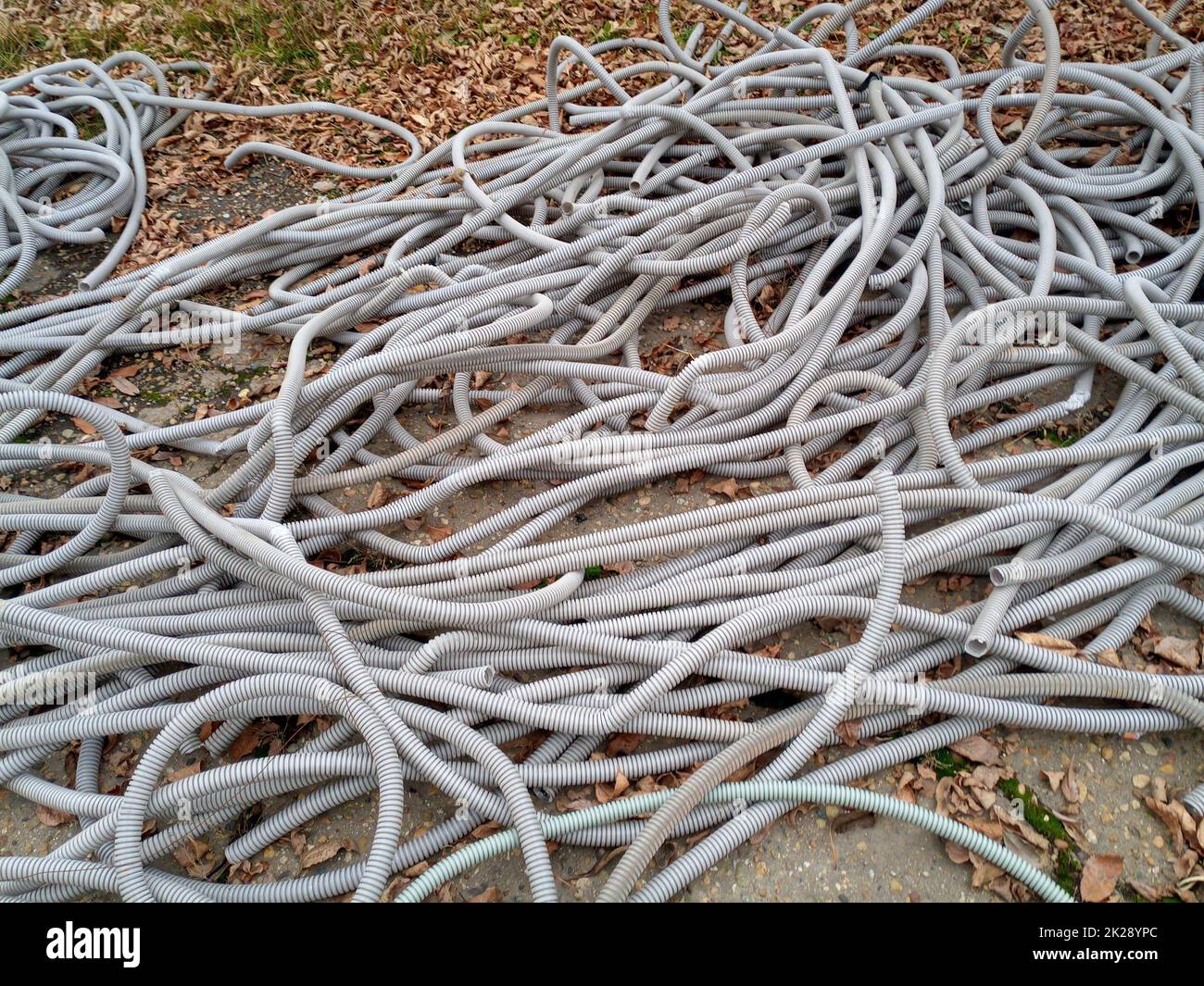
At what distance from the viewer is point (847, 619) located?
2.28 m

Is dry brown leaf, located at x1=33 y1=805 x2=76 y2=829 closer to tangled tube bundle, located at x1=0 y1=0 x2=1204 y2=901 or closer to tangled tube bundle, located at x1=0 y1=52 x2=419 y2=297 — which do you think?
tangled tube bundle, located at x1=0 y1=0 x2=1204 y2=901

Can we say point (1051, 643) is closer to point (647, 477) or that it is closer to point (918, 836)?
point (918, 836)

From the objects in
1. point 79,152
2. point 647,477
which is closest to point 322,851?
point 647,477

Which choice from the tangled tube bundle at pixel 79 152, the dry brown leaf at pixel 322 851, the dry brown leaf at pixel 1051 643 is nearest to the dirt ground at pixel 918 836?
the dry brown leaf at pixel 322 851

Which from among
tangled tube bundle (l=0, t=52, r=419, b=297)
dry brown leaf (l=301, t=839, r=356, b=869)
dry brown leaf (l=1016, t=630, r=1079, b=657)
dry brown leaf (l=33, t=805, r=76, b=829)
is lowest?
dry brown leaf (l=33, t=805, r=76, b=829)

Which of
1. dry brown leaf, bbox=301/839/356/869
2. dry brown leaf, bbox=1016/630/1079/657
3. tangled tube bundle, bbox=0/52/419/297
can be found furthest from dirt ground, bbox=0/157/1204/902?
tangled tube bundle, bbox=0/52/419/297

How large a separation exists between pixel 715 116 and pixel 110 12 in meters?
5.09

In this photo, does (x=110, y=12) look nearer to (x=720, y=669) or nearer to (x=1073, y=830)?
(x=720, y=669)

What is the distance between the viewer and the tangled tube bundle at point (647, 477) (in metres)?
1.95

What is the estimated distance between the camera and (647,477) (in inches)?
98.8

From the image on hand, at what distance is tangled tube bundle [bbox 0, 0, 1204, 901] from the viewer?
1953 millimetres

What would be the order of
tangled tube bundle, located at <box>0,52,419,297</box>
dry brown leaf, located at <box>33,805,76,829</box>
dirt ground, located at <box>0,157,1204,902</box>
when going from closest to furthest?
1. dirt ground, located at <box>0,157,1204,902</box>
2. dry brown leaf, located at <box>33,805,76,829</box>
3. tangled tube bundle, located at <box>0,52,419,297</box>
